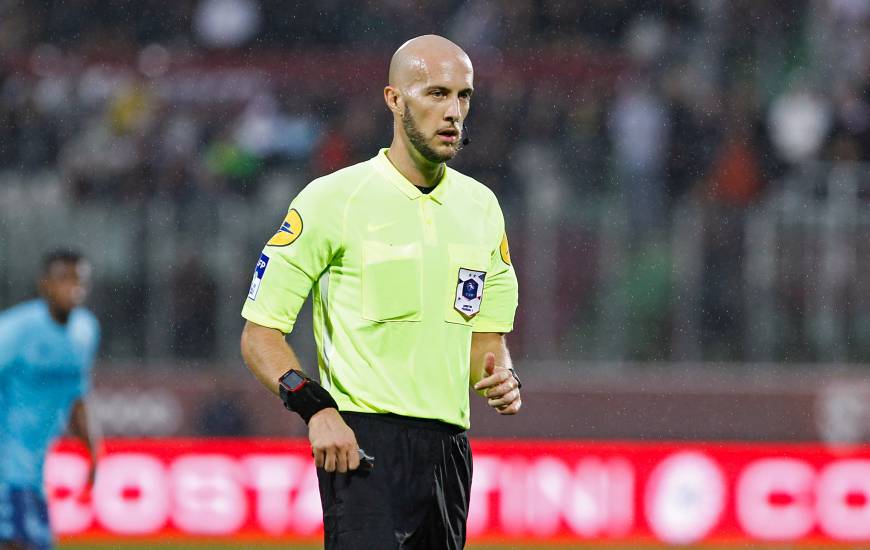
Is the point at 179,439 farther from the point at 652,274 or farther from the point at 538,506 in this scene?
the point at 652,274

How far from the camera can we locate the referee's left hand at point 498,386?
14.7 feet

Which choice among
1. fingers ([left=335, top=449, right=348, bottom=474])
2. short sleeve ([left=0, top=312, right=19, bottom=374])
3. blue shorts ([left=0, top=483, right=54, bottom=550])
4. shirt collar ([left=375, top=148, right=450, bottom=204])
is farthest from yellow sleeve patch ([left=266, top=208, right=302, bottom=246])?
short sleeve ([left=0, top=312, right=19, bottom=374])

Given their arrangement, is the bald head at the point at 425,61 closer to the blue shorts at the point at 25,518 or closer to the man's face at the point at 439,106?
the man's face at the point at 439,106

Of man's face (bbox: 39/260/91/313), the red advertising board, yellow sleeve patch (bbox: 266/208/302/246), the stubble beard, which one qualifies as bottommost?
the red advertising board

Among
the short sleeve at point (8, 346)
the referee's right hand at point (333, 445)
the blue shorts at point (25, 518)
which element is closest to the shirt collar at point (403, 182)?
the referee's right hand at point (333, 445)

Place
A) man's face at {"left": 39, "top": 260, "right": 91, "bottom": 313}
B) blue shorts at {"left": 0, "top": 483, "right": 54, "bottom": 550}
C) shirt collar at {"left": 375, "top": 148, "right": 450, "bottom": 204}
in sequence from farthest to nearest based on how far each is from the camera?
man's face at {"left": 39, "top": 260, "right": 91, "bottom": 313}
blue shorts at {"left": 0, "top": 483, "right": 54, "bottom": 550}
shirt collar at {"left": 375, "top": 148, "right": 450, "bottom": 204}

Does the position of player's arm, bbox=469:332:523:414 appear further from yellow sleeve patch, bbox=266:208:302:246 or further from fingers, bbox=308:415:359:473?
yellow sleeve patch, bbox=266:208:302:246

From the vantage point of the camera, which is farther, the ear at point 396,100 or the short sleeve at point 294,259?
the ear at point 396,100

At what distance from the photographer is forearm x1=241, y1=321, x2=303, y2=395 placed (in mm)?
4387

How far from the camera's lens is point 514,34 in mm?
15328

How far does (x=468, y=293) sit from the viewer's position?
15.3 ft

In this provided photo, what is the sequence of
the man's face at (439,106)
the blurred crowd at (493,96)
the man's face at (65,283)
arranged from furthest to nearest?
1. the blurred crowd at (493,96)
2. the man's face at (65,283)
3. the man's face at (439,106)

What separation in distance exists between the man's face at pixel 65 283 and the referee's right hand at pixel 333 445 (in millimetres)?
4634

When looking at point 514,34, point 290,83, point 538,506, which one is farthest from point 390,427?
point 514,34
